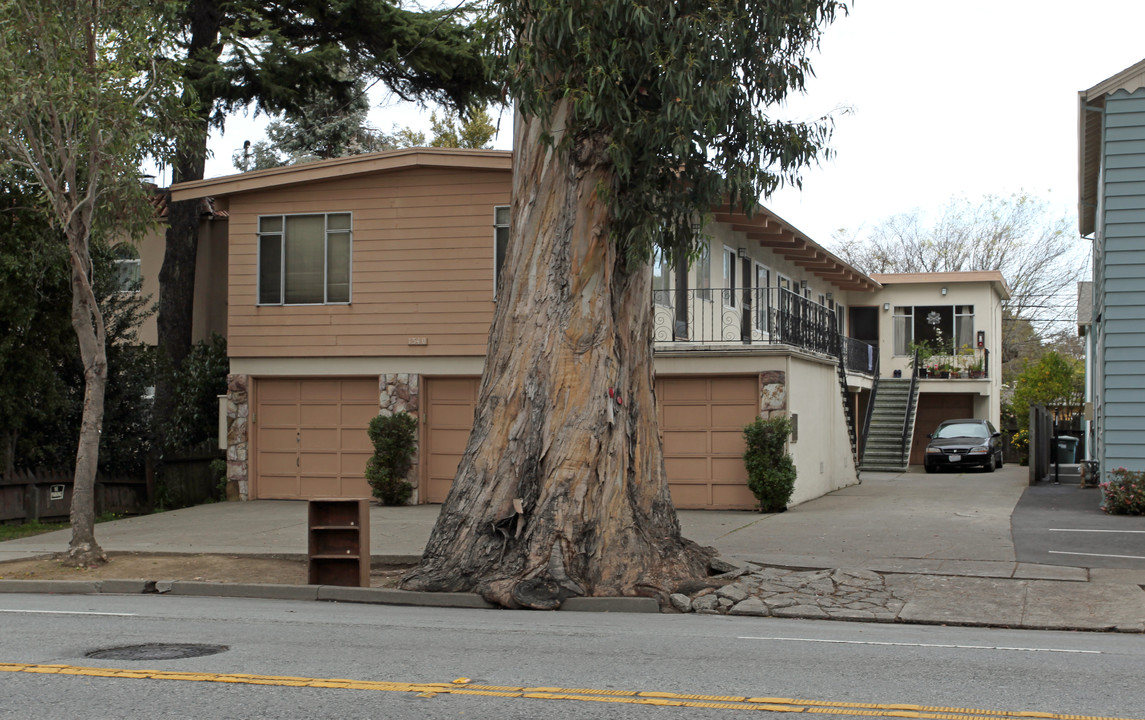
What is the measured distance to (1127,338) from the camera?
55.9 feet

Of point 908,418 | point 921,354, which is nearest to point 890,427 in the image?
point 908,418

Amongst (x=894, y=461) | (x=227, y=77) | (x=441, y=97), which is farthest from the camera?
(x=894, y=461)

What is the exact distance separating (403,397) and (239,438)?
130 inches

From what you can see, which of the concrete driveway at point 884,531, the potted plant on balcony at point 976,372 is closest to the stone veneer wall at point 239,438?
the concrete driveway at point 884,531

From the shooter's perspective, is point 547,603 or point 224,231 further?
point 224,231

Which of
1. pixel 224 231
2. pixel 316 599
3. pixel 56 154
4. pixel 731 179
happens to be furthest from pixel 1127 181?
pixel 224 231

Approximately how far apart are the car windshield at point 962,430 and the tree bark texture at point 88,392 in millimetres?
22040

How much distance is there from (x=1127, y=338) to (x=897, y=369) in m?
18.3

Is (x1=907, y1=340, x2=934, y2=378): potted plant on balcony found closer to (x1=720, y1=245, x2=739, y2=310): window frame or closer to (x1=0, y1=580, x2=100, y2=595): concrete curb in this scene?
(x1=720, y1=245, x2=739, y2=310): window frame

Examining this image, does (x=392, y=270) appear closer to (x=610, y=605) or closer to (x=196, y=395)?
(x=196, y=395)

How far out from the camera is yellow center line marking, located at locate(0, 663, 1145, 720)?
6102 mm

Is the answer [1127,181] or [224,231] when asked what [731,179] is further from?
[224,231]

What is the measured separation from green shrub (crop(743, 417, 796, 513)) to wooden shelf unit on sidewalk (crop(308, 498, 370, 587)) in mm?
7918

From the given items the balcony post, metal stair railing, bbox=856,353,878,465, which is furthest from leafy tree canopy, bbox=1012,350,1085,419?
the balcony post
